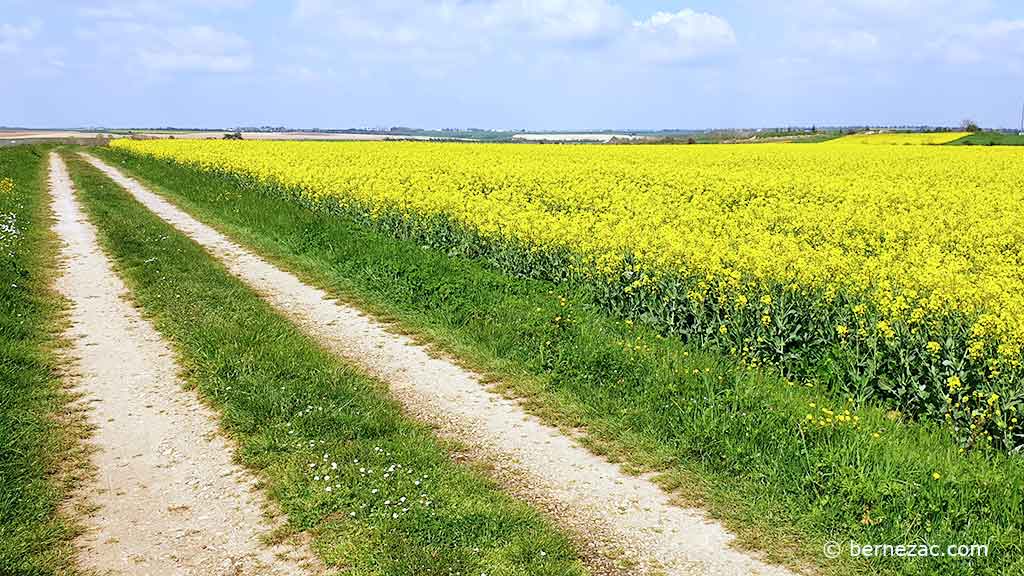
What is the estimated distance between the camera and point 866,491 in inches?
217

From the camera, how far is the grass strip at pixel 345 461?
501 cm

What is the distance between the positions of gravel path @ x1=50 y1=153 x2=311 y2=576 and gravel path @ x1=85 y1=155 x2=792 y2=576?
1.86 metres

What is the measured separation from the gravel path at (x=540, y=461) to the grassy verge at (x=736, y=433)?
0.26m

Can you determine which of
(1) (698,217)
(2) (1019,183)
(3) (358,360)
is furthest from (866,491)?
(2) (1019,183)

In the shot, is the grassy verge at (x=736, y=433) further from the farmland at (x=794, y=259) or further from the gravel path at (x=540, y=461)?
the farmland at (x=794, y=259)

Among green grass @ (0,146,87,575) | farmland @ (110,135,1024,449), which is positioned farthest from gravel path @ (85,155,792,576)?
green grass @ (0,146,87,575)

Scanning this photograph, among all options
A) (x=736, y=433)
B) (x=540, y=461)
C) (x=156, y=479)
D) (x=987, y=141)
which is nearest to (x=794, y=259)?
(x=736, y=433)

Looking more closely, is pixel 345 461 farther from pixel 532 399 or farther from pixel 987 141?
pixel 987 141

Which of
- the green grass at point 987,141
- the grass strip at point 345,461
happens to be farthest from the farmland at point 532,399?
the green grass at point 987,141

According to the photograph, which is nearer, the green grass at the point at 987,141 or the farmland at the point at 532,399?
the farmland at the point at 532,399

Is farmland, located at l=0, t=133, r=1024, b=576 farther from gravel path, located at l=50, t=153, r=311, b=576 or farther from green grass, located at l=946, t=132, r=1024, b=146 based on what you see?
green grass, located at l=946, t=132, r=1024, b=146

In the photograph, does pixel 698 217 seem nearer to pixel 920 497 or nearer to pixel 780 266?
pixel 780 266

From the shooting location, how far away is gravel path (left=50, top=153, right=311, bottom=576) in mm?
5008

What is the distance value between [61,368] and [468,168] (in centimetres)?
2136
